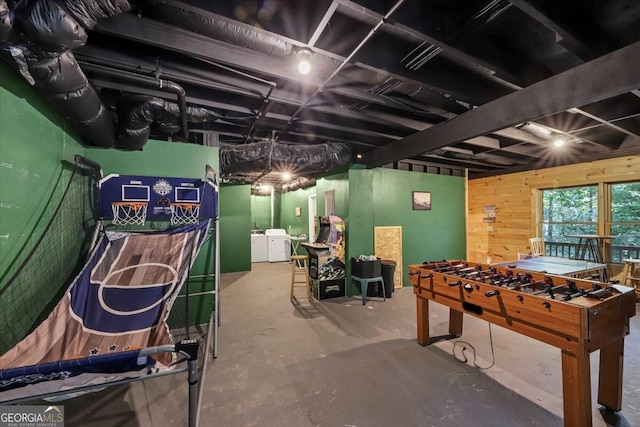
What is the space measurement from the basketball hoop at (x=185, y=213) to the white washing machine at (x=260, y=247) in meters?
4.92

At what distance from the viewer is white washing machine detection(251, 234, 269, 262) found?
8.00 metres

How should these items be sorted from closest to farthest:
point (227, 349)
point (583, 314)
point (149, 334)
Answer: point (583, 314)
point (149, 334)
point (227, 349)

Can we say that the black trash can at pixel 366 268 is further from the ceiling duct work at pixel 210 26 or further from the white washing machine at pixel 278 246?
the white washing machine at pixel 278 246

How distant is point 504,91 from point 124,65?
344 centimetres

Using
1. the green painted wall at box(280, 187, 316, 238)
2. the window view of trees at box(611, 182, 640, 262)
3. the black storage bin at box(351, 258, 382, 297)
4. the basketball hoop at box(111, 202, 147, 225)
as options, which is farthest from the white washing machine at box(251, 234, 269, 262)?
the window view of trees at box(611, 182, 640, 262)

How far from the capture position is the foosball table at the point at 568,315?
1578 millimetres

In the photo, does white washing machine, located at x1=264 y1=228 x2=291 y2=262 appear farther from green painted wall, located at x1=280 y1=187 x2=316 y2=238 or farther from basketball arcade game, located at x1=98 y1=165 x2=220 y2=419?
basketball arcade game, located at x1=98 y1=165 x2=220 y2=419

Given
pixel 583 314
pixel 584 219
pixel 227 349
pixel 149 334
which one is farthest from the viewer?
pixel 584 219

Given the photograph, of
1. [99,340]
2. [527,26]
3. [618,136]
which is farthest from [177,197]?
[618,136]

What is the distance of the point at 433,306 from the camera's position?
403cm

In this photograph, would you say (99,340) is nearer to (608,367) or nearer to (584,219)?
(608,367)

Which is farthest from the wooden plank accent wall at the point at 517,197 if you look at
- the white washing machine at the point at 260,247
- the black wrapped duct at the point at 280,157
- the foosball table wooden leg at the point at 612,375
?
the white washing machine at the point at 260,247

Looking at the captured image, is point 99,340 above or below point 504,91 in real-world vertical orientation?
below

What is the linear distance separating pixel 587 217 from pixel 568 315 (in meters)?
4.76
